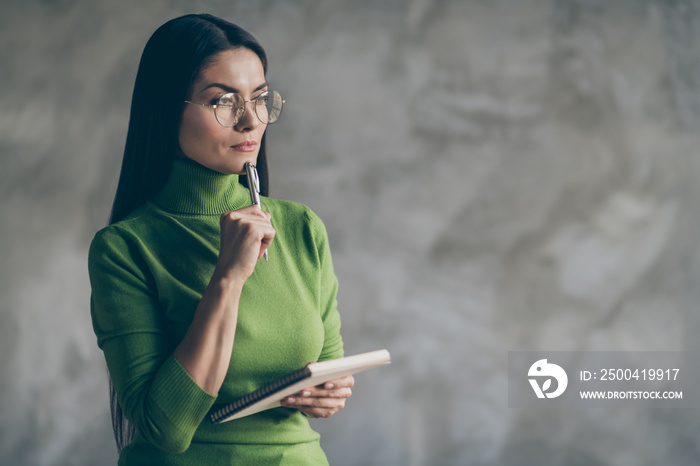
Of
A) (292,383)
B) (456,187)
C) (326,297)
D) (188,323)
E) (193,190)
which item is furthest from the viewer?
(456,187)

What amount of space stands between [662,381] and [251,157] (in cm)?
253

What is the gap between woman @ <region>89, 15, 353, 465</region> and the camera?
114cm

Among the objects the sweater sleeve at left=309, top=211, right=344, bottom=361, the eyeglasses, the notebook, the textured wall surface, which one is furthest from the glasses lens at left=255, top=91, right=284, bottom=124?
the textured wall surface

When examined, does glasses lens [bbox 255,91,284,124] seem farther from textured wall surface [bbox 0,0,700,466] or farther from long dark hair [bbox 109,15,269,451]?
textured wall surface [bbox 0,0,700,466]

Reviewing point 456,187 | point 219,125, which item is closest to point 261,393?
point 219,125

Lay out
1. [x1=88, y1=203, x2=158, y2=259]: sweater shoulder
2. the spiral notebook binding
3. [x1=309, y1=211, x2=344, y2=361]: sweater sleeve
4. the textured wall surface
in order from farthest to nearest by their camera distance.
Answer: the textured wall surface, [x1=309, y1=211, x2=344, y2=361]: sweater sleeve, [x1=88, y1=203, x2=158, y2=259]: sweater shoulder, the spiral notebook binding

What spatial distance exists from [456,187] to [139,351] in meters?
2.06

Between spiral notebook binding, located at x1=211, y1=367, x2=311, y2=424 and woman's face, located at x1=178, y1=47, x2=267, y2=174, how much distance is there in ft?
1.34

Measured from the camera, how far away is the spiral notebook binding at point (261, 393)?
110 centimetres

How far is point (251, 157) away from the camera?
1288mm

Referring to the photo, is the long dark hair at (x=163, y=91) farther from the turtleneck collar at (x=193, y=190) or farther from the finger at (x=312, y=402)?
the finger at (x=312, y=402)

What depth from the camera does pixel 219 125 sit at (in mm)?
1237

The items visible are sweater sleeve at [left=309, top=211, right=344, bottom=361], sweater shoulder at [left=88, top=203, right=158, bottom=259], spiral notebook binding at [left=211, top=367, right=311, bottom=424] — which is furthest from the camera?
sweater sleeve at [left=309, top=211, right=344, bottom=361]

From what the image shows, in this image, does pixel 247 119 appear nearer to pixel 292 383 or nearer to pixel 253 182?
pixel 253 182
